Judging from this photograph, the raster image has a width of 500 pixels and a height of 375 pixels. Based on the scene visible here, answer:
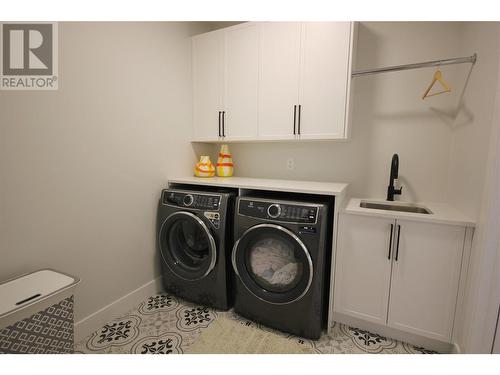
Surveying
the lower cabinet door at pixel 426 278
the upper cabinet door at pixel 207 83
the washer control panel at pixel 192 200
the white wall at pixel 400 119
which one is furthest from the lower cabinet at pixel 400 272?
the upper cabinet door at pixel 207 83

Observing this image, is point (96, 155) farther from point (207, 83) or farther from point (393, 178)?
point (393, 178)

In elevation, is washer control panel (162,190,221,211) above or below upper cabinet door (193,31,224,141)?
below

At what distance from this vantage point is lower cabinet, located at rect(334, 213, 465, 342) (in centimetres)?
136

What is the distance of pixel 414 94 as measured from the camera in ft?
5.97

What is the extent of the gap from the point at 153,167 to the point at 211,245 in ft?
2.62

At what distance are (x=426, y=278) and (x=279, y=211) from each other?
36.6 inches

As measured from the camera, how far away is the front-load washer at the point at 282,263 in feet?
4.70

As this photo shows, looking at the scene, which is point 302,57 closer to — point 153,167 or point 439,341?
point 153,167

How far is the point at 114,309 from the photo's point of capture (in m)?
1.72

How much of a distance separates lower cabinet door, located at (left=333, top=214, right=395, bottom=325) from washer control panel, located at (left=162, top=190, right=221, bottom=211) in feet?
2.83

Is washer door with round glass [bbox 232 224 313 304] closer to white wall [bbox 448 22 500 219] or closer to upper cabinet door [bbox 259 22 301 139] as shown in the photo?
upper cabinet door [bbox 259 22 301 139]

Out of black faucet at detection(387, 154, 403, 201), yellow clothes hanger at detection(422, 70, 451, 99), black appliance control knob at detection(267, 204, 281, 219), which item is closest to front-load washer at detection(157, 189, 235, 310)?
black appliance control knob at detection(267, 204, 281, 219)

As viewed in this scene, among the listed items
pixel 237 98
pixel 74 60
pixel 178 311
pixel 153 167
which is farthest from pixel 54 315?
pixel 237 98

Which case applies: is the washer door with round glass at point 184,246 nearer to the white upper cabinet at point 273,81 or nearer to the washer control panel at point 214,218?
the washer control panel at point 214,218
